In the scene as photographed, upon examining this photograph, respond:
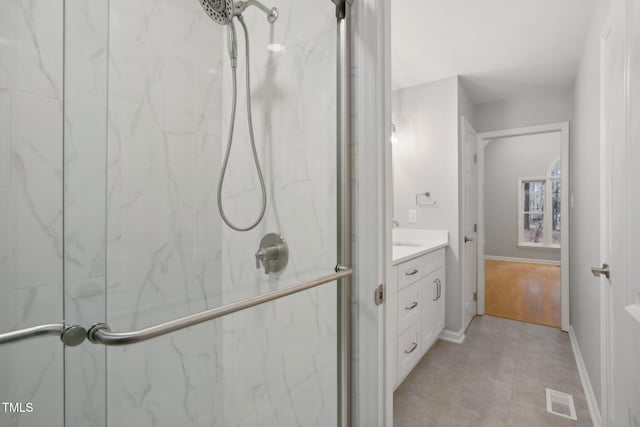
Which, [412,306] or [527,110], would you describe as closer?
[412,306]

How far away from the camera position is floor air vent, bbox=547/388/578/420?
5.57ft

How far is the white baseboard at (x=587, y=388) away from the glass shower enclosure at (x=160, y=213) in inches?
65.6

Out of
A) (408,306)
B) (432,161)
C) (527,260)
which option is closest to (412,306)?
(408,306)

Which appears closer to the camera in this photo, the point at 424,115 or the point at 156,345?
the point at 156,345

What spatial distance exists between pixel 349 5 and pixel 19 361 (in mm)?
1301

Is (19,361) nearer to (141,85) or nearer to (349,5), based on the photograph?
(141,85)

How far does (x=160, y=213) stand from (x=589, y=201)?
2.46 metres

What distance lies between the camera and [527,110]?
3.17m

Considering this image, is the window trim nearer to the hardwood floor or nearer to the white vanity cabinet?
the hardwood floor

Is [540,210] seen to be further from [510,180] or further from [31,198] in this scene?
[31,198]

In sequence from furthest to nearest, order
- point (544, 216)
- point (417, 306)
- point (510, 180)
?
point (510, 180) < point (544, 216) < point (417, 306)

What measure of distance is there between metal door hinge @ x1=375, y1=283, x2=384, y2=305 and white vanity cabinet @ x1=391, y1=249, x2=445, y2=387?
0.72 m

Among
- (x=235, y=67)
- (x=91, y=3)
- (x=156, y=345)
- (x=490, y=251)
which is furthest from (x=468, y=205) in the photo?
(x=490, y=251)

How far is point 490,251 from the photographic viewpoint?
6602mm
